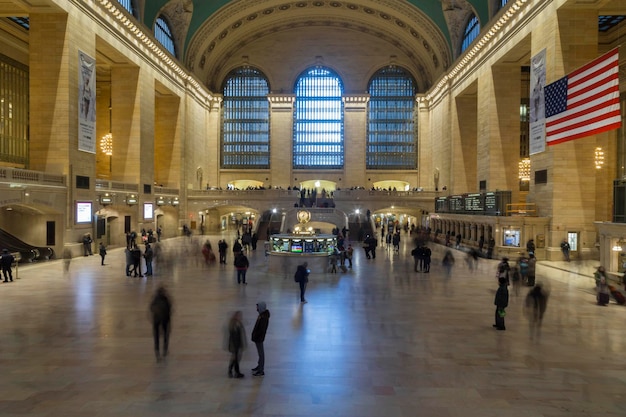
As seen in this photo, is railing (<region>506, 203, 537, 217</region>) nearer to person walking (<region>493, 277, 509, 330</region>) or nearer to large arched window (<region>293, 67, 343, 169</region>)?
person walking (<region>493, 277, 509, 330</region>)

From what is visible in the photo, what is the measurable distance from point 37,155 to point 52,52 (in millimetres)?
4860

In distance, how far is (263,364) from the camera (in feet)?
22.5

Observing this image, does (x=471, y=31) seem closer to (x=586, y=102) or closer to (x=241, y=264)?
(x=586, y=102)

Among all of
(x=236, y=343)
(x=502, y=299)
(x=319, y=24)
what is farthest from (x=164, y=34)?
(x=236, y=343)

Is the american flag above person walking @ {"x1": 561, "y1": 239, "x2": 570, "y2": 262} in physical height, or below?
above

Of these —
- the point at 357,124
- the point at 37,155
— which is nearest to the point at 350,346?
the point at 37,155

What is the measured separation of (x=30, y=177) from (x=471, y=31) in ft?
102

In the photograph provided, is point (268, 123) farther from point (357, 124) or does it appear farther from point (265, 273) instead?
point (265, 273)

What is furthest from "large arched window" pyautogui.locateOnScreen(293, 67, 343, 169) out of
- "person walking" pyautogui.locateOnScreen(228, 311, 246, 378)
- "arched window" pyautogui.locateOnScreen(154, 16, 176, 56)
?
"person walking" pyautogui.locateOnScreen(228, 311, 246, 378)

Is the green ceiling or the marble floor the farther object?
the green ceiling

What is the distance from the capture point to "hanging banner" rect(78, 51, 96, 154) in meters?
22.6

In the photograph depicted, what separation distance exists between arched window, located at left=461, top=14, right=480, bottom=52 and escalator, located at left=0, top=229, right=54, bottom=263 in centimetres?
3057

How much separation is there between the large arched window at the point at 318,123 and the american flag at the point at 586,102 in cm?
3153

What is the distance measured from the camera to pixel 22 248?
62.6 ft
